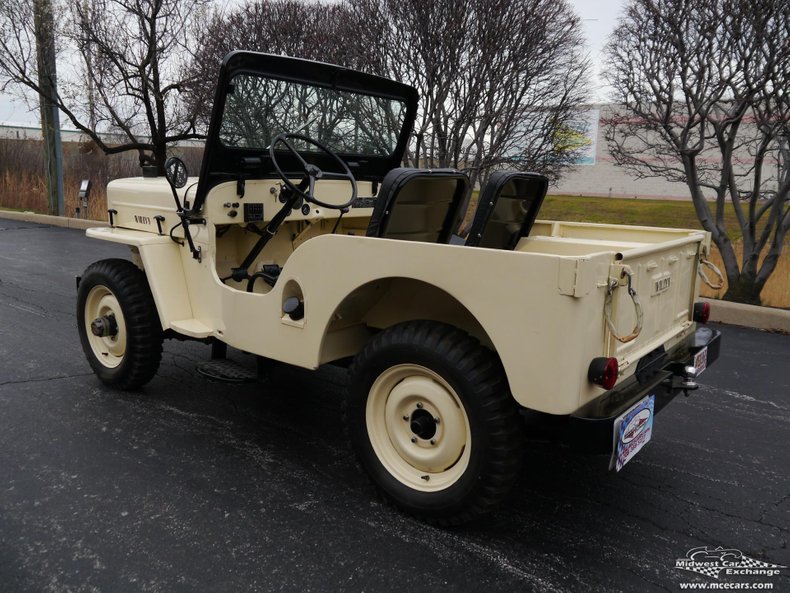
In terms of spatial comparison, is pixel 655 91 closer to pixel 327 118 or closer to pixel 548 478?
pixel 327 118

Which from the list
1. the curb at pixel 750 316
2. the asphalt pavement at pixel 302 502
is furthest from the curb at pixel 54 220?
the curb at pixel 750 316

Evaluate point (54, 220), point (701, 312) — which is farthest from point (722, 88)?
point (54, 220)

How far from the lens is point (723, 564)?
262 cm

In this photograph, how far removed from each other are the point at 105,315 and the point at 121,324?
0.22m

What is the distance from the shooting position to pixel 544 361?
92.3 inches

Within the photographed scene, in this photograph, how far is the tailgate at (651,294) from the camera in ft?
8.12

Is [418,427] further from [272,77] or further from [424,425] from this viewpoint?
[272,77]

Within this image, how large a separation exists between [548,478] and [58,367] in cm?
357

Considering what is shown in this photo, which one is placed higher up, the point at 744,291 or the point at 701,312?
the point at 701,312

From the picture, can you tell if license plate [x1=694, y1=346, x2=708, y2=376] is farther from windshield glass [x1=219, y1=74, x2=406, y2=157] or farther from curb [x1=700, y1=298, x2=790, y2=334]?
curb [x1=700, y1=298, x2=790, y2=334]

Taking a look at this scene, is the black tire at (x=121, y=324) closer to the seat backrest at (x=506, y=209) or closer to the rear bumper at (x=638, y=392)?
the seat backrest at (x=506, y=209)

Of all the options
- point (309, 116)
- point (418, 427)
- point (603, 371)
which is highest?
point (309, 116)

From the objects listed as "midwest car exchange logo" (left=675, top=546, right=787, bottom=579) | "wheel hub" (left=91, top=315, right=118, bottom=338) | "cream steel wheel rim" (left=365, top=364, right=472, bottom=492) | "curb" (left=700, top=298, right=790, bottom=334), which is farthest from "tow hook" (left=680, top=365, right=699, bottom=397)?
"curb" (left=700, top=298, right=790, bottom=334)

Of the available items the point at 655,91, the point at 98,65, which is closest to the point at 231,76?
the point at 655,91
